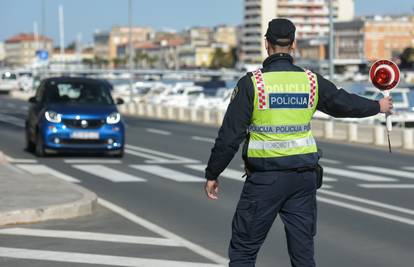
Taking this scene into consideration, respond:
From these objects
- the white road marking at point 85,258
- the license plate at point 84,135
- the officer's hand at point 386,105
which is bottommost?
the license plate at point 84,135

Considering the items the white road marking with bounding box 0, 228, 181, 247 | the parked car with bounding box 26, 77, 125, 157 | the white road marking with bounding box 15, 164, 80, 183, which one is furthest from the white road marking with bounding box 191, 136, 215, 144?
the white road marking with bounding box 0, 228, 181, 247

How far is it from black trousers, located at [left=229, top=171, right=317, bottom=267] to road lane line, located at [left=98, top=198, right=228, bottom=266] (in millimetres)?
3080

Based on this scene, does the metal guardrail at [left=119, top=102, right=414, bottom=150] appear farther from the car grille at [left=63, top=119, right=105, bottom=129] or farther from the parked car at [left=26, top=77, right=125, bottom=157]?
the car grille at [left=63, top=119, right=105, bottom=129]

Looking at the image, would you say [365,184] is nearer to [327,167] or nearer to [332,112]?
[327,167]

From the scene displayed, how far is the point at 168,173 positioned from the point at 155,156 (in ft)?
16.6

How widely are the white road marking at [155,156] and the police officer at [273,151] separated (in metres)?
17.4

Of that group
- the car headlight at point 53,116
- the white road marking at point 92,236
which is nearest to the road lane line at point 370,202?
the white road marking at point 92,236

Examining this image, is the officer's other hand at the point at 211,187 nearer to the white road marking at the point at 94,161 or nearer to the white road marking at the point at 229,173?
the white road marking at the point at 229,173

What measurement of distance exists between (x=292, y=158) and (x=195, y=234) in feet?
17.5

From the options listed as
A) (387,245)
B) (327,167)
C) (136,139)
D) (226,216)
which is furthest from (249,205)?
(136,139)

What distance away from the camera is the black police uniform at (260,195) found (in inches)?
276

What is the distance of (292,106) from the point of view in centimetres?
723

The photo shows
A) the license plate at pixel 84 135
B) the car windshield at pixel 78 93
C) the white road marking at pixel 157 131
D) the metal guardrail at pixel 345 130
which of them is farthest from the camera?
the white road marking at pixel 157 131

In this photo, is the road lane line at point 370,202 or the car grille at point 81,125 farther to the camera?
the car grille at point 81,125
